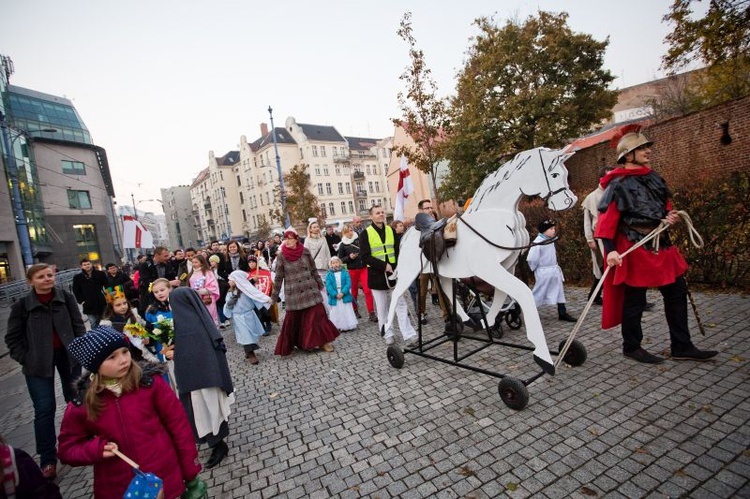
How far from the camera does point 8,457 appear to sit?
1.57 meters

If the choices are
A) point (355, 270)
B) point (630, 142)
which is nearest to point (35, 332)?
point (355, 270)

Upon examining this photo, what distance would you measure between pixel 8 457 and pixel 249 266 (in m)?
6.74

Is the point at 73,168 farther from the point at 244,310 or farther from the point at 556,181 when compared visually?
the point at 556,181

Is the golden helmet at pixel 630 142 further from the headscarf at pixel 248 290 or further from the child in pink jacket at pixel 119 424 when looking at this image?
the headscarf at pixel 248 290

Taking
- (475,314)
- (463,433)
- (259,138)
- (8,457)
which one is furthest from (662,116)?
(259,138)

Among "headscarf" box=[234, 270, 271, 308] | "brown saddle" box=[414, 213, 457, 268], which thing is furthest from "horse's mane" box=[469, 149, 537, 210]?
"headscarf" box=[234, 270, 271, 308]

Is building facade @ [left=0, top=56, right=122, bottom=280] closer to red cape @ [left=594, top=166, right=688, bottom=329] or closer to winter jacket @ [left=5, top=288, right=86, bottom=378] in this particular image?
winter jacket @ [left=5, top=288, right=86, bottom=378]

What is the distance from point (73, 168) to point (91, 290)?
135ft

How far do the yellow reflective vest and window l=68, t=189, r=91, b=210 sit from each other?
43.6 m

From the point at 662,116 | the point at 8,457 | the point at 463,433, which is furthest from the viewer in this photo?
the point at 662,116

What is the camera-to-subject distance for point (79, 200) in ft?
121

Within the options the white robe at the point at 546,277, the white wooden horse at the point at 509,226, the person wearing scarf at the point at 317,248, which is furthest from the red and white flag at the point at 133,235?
the white robe at the point at 546,277

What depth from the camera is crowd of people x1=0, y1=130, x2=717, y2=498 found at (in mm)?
2094

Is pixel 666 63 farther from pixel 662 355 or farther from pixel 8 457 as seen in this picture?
pixel 8 457
